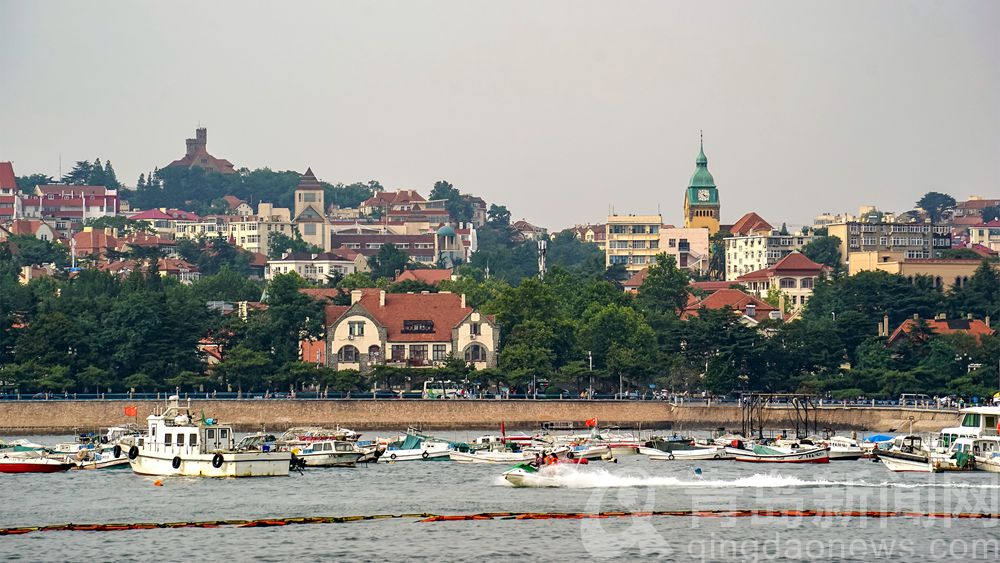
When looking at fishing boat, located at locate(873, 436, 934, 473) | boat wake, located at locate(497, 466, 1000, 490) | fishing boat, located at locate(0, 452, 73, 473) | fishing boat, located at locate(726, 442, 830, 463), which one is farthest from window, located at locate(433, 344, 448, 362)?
boat wake, located at locate(497, 466, 1000, 490)

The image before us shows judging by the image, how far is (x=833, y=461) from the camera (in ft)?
372

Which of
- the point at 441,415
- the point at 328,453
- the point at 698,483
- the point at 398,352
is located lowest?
the point at 698,483

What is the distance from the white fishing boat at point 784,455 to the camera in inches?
4363

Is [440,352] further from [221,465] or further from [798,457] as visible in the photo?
[221,465]

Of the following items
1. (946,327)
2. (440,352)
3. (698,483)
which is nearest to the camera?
(698,483)

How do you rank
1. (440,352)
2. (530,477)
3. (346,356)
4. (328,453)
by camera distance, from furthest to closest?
(440,352)
(346,356)
(328,453)
(530,477)

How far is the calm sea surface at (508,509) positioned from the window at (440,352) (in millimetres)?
50246

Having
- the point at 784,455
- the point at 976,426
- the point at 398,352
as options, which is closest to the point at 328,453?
the point at 784,455

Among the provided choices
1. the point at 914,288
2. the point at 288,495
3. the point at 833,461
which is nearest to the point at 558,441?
the point at 833,461

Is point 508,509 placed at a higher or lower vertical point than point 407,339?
lower

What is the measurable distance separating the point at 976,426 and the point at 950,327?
242 ft

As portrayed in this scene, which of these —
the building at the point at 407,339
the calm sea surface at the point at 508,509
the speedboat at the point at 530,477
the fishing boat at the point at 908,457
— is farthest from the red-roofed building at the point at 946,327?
the speedboat at the point at 530,477

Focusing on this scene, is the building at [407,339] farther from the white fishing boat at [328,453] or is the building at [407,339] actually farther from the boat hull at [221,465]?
the boat hull at [221,465]

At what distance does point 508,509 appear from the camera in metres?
87.1
